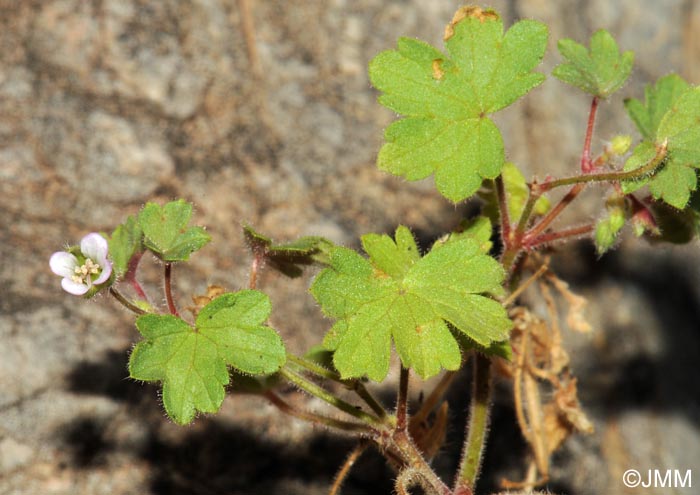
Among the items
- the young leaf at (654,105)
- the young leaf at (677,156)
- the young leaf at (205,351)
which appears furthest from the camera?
the young leaf at (654,105)

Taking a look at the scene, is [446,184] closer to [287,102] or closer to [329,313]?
[329,313]

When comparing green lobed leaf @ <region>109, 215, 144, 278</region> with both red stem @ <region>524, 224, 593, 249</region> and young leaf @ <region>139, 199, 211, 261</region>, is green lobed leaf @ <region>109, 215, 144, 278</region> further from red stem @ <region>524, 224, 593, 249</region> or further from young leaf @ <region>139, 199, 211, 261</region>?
red stem @ <region>524, 224, 593, 249</region>

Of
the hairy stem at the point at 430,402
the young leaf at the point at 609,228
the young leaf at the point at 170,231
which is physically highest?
the young leaf at the point at 609,228

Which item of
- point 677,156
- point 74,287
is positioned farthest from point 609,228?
point 74,287

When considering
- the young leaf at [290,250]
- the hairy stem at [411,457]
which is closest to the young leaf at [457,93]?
the young leaf at [290,250]

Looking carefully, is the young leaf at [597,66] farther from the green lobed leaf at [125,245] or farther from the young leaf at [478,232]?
the green lobed leaf at [125,245]

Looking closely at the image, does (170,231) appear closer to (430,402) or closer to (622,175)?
(430,402)

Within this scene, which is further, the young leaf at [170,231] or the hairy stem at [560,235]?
the hairy stem at [560,235]

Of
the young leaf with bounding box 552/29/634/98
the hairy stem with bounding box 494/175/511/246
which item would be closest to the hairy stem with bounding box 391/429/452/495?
the hairy stem with bounding box 494/175/511/246

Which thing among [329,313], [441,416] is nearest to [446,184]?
[329,313]
